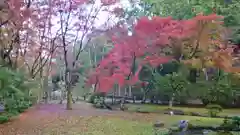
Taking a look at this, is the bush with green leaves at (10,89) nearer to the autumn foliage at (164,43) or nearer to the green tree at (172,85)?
the autumn foliage at (164,43)

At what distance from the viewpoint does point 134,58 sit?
11.6m

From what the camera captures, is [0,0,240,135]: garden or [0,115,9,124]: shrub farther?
[0,0,240,135]: garden

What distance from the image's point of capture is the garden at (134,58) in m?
8.48

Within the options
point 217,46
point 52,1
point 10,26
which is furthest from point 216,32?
point 10,26

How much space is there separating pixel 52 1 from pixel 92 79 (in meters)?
4.94

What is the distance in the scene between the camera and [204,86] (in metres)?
12.5

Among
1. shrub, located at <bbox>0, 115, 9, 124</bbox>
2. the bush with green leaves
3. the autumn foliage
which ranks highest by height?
the autumn foliage

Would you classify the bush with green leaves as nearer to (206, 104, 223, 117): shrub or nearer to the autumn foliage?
the autumn foliage

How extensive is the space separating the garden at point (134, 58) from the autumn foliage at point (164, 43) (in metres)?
0.04

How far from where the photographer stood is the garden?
334 inches

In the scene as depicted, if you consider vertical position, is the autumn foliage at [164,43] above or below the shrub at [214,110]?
above

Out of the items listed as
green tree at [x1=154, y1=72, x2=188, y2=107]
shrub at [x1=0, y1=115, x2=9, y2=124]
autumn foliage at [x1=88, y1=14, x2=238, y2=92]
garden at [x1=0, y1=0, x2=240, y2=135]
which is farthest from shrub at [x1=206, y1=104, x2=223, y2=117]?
shrub at [x1=0, y1=115, x2=9, y2=124]

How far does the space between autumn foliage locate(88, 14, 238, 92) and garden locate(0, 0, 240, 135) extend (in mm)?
37

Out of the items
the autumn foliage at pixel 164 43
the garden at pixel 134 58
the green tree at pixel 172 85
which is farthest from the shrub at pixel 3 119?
the green tree at pixel 172 85
